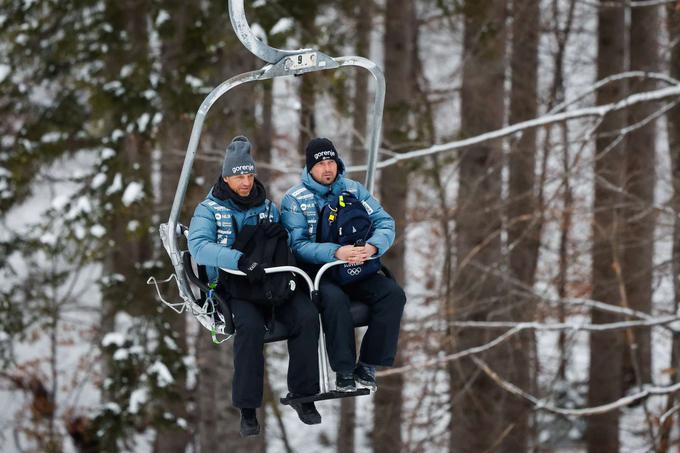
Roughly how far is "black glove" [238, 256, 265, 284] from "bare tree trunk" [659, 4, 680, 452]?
694cm

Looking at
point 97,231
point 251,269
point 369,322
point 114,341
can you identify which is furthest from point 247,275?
point 114,341

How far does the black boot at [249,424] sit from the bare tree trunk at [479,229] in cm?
779

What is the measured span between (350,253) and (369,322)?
2.25 ft

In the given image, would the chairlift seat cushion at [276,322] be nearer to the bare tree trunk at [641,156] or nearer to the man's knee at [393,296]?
the man's knee at [393,296]

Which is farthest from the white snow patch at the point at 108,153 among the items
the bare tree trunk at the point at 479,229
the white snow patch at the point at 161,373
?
the bare tree trunk at the point at 479,229

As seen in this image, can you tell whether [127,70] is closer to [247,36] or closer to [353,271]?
[353,271]

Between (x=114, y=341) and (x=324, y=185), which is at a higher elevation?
(x=324, y=185)

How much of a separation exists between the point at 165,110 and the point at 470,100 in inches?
164

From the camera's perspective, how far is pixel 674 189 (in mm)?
12453

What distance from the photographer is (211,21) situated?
41.6 feet

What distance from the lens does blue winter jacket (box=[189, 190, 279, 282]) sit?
5492 mm

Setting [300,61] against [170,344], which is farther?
[170,344]

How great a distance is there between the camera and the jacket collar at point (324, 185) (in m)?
5.80

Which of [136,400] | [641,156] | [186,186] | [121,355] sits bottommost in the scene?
[136,400]
